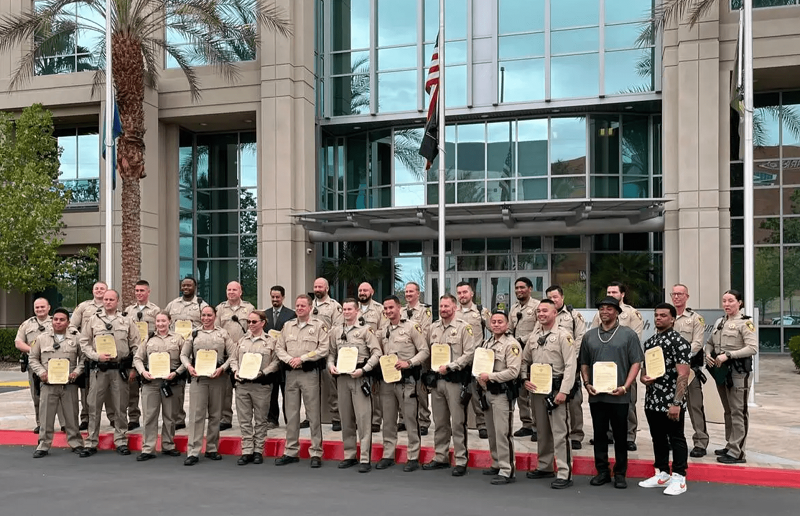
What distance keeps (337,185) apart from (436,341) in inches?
732

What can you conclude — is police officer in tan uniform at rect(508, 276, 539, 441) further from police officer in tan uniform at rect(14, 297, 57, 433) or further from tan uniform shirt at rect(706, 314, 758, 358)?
police officer in tan uniform at rect(14, 297, 57, 433)

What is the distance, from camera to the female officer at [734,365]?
8.85 metres

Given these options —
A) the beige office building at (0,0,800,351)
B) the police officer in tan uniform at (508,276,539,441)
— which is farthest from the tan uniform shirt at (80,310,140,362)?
the beige office building at (0,0,800,351)

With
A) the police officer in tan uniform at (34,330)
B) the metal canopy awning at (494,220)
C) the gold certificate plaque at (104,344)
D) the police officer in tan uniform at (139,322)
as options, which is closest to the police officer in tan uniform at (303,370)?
the gold certificate plaque at (104,344)

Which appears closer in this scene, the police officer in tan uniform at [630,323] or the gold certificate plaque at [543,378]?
the gold certificate plaque at [543,378]

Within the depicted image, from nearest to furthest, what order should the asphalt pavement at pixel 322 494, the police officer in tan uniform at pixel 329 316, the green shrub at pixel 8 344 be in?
the asphalt pavement at pixel 322 494 → the police officer in tan uniform at pixel 329 316 → the green shrub at pixel 8 344

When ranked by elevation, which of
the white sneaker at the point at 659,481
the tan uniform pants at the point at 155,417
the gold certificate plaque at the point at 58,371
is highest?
the gold certificate plaque at the point at 58,371

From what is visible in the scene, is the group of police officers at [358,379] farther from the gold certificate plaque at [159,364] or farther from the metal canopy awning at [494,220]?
the metal canopy awning at [494,220]

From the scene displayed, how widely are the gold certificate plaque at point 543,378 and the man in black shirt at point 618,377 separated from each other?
1.21ft

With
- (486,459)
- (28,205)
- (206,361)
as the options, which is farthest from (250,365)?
(28,205)

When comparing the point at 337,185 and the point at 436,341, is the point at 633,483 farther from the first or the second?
the point at 337,185

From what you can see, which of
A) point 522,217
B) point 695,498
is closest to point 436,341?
point 695,498

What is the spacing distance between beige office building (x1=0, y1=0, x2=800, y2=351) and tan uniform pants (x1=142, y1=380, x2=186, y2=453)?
1293cm

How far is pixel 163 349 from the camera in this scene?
10.1m
